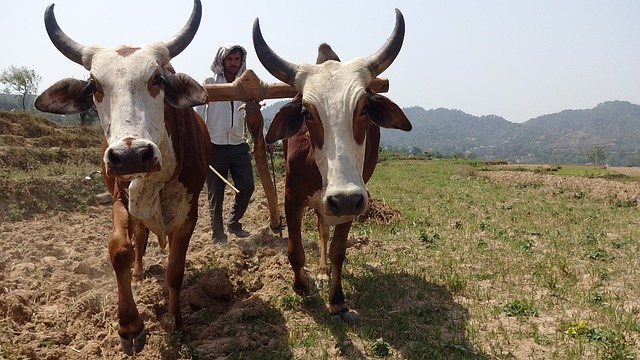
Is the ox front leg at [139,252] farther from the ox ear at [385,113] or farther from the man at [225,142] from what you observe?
the ox ear at [385,113]

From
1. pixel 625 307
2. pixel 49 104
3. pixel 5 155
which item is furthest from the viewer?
pixel 5 155

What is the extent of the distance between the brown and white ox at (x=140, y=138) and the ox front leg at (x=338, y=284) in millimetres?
1373

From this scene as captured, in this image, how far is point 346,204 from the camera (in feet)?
10.6

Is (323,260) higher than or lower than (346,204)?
lower

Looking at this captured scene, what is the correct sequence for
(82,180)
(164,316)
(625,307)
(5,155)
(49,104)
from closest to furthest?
1. (49,104)
2. (164,316)
3. (625,307)
4. (82,180)
5. (5,155)

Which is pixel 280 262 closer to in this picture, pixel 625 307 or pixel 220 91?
pixel 220 91

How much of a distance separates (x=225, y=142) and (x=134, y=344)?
3567mm

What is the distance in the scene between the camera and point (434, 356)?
369 centimetres

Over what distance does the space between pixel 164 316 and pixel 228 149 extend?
3063mm

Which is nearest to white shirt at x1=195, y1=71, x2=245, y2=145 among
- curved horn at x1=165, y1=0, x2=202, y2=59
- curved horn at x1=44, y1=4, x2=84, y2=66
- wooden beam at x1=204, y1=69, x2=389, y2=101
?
wooden beam at x1=204, y1=69, x2=389, y2=101

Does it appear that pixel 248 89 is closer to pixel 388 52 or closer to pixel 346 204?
pixel 388 52

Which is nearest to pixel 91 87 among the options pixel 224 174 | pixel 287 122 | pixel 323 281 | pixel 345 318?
pixel 287 122

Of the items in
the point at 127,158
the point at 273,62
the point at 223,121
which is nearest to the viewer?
the point at 127,158

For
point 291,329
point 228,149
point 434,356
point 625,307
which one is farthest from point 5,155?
point 625,307
